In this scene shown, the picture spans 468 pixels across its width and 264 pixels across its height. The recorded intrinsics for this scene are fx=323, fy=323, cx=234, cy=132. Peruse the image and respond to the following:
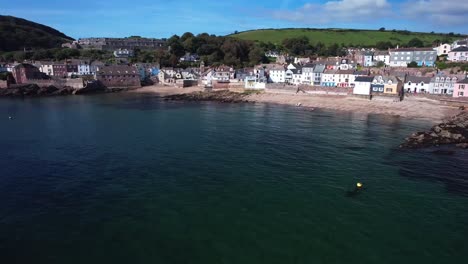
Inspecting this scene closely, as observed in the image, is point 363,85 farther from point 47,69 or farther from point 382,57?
point 47,69

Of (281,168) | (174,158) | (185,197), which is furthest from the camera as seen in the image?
(174,158)

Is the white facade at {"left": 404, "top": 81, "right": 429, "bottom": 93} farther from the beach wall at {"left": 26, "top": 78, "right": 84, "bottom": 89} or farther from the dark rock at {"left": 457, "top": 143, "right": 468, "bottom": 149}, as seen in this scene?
the beach wall at {"left": 26, "top": 78, "right": 84, "bottom": 89}

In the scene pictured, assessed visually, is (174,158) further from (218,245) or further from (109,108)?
(109,108)

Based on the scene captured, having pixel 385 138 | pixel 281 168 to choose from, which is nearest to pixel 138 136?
pixel 281 168

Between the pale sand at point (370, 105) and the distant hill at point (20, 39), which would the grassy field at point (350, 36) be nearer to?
the pale sand at point (370, 105)

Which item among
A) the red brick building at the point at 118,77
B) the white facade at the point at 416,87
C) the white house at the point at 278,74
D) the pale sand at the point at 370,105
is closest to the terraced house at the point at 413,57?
the white facade at the point at 416,87

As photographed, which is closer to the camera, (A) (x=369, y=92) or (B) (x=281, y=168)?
(B) (x=281, y=168)

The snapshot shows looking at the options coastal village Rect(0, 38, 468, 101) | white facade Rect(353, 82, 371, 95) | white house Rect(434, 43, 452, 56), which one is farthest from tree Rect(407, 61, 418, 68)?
white facade Rect(353, 82, 371, 95)
